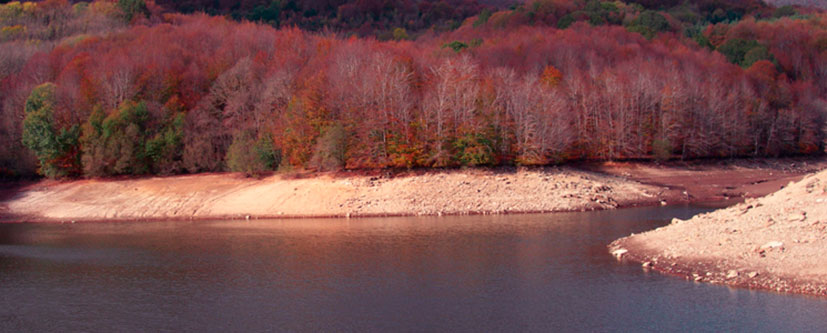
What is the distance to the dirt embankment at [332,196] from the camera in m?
43.8

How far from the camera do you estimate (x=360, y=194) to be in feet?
149

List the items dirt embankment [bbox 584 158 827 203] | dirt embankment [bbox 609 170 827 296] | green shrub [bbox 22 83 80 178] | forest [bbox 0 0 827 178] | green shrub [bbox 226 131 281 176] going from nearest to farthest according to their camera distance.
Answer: dirt embankment [bbox 609 170 827 296], dirt embankment [bbox 584 158 827 203], forest [bbox 0 0 827 178], green shrub [bbox 226 131 281 176], green shrub [bbox 22 83 80 178]

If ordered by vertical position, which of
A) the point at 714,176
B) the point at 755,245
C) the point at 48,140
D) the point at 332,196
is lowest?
the point at 714,176

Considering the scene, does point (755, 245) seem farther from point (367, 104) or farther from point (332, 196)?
point (367, 104)

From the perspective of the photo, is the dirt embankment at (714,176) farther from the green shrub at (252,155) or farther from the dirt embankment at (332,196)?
the green shrub at (252,155)

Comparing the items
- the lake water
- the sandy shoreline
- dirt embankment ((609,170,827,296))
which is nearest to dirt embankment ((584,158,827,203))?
the sandy shoreline

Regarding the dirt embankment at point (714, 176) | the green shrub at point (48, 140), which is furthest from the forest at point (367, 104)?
the dirt embankment at point (714, 176)

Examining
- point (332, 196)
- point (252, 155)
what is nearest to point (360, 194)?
point (332, 196)

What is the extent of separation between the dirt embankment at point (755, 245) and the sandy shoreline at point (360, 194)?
52.5ft

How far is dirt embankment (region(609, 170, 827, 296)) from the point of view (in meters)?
21.1

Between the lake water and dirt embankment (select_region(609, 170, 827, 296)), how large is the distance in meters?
0.87

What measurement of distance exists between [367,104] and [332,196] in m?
8.77

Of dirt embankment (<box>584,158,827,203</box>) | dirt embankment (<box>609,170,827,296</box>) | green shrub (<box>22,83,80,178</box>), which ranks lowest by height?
dirt embankment (<box>584,158,827,203</box>)

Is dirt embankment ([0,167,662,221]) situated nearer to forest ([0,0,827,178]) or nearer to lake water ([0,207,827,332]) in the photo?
forest ([0,0,827,178])
